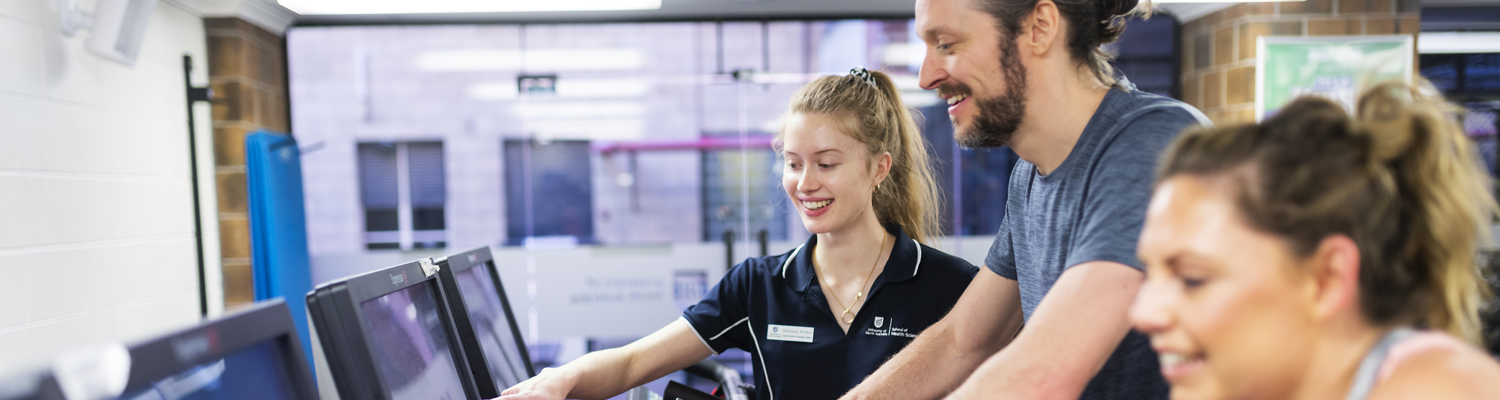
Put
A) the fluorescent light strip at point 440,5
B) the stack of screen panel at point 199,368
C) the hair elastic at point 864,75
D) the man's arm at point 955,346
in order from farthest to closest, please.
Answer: the fluorescent light strip at point 440,5
the hair elastic at point 864,75
the man's arm at point 955,346
the stack of screen panel at point 199,368

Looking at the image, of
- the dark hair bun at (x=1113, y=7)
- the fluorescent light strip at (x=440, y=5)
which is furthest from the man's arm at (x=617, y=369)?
the fluorescent light strip at (x=440, y=5)

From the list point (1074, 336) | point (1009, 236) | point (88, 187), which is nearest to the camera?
point (1074, 336)

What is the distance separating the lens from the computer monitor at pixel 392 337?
2.65ft

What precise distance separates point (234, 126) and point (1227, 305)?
4064 mm

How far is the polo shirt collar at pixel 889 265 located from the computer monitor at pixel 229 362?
3.41 ft

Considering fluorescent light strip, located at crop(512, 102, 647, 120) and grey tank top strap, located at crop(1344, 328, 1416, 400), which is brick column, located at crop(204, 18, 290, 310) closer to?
fluorescent light strip, located at crop(512, 102, 647, 120)

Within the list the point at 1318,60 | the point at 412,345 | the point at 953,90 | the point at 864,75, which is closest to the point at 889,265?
the point at 864,75

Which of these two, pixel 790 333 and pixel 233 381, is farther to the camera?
pixel 790 333

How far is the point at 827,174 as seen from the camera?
155 cm

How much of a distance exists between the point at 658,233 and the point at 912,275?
17.5 ft

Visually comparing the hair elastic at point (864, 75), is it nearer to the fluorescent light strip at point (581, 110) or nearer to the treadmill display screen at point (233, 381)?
the treadmill display screen at point (233, 381)

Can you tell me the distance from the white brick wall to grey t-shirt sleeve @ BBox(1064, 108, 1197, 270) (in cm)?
244

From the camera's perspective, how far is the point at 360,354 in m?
0.82

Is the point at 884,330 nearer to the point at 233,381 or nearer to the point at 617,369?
the point at 617,369
